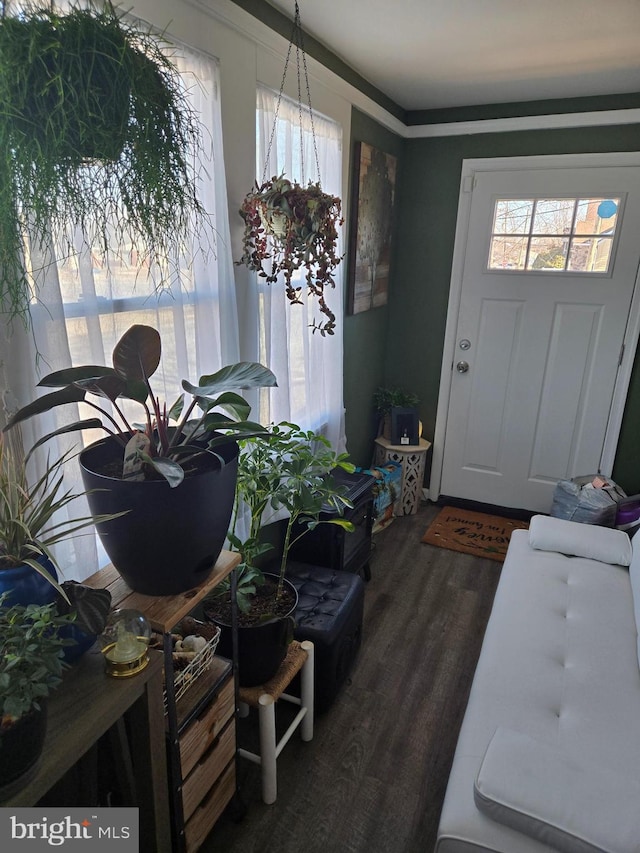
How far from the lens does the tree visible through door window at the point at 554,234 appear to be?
293 centimetres

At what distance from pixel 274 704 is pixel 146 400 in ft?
3.49

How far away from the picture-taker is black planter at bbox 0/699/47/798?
727 mm

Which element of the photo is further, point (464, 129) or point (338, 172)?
point (464, 129)

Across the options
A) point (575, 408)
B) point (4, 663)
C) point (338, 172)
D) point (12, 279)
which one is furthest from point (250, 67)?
point (575, 408)

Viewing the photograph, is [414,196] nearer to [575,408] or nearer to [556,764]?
[575,408]

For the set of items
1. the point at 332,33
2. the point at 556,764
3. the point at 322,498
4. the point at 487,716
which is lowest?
the point at 487,716

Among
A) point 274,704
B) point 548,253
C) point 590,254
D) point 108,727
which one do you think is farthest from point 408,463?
point 108,727

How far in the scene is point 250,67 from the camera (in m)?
1.73

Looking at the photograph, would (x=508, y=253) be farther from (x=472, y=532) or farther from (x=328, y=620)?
(x=328, y=620)

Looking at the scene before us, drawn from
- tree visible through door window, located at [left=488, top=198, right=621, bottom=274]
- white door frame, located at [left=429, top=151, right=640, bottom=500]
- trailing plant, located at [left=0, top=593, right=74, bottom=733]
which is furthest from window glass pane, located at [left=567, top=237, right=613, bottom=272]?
trailing plant, located at [left=0, top=593, right=74, bottom=733]

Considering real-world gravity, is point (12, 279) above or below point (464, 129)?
below

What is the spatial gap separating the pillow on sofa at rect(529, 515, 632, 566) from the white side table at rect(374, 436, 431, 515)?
1.12 metres

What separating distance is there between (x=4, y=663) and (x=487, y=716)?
1151 millimetres

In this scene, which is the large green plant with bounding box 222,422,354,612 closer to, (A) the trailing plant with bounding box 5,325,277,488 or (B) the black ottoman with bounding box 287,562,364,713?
(B) the black ottoman with bounding box 287,562,364,713
